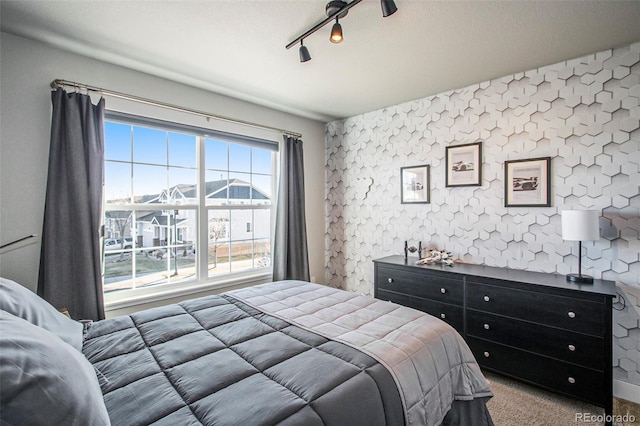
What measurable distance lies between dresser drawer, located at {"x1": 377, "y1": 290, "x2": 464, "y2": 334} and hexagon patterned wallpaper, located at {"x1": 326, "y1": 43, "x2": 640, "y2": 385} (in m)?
0.63

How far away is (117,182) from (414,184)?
2999 mm

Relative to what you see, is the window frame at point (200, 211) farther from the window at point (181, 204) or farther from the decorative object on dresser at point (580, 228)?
the decorative object on dresser at point (580, 228)

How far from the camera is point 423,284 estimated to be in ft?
9.59

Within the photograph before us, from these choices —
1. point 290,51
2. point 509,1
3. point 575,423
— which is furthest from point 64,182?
point 575,423

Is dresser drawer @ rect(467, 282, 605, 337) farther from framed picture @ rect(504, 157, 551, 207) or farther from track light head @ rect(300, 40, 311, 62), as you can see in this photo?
track light head @ rect(300, 40, 311, 62)

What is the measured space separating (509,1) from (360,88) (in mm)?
1515

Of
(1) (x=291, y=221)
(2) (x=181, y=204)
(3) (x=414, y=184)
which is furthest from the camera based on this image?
(1) (x=291, y=221)

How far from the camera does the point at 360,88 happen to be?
3.18 metres

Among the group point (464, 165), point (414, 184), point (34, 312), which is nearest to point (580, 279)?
point (464, 165)

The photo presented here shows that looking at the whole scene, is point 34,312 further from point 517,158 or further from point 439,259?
point 517,158

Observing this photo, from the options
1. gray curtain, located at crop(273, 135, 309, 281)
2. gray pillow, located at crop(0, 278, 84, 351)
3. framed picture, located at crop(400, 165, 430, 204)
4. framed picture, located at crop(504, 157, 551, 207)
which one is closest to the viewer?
gray pillow, located at crop(0, 278, 84, 351)

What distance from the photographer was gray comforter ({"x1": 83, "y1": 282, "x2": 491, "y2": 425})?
1032mm

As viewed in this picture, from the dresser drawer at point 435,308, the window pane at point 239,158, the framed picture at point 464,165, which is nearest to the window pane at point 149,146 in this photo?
the window pane at point 239,158

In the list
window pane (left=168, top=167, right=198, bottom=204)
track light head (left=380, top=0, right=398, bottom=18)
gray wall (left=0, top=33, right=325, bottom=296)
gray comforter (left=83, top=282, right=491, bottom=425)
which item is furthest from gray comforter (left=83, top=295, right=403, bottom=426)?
track light head (left=380, top=0, right=398, bottom=18)
